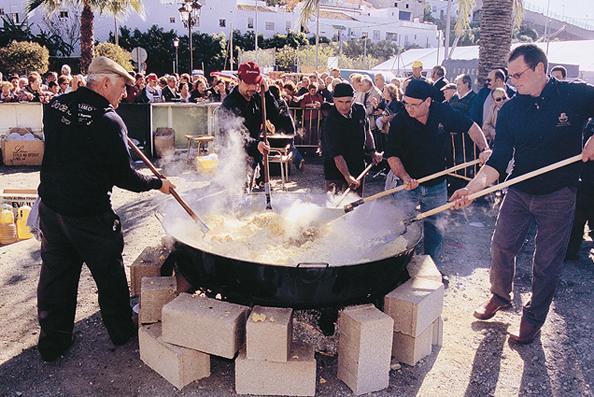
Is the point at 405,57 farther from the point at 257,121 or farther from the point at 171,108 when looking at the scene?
the point at 257,121

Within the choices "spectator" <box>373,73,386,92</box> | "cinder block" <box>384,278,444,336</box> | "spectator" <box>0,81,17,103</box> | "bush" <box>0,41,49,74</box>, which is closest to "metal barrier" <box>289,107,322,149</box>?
"spectator" <box>373,73,386,92</box>

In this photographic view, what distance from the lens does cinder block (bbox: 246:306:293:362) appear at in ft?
10.0

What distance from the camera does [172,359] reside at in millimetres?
3256

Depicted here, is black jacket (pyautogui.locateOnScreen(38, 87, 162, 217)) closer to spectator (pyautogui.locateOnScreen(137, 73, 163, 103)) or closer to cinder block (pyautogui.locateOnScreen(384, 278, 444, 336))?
cinder block (pyautogui.locateOnScreen(384, 278, 444, 336))

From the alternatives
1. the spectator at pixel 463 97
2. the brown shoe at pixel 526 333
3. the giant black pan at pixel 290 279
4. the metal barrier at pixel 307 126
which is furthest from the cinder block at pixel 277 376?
the metal barrier at pixel 307 126

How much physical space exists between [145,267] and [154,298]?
1.94 ft

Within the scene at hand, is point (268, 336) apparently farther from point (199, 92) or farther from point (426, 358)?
point (199, 92)

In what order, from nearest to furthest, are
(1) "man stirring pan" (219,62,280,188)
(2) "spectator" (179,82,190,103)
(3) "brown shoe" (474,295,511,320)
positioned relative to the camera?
(3) "brown shoe" (474,295,511,320), (1) "man stirring pan" (219,62,280,188), (2) "spectator" (179,82,190,103)

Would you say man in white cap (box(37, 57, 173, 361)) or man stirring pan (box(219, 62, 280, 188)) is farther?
man stirring pan (box(219, 62, 280, 188))

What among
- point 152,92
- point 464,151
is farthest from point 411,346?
point 152,92

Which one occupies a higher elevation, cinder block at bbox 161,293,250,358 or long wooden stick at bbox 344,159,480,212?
long wooden stick at bbox 344,159,480,212

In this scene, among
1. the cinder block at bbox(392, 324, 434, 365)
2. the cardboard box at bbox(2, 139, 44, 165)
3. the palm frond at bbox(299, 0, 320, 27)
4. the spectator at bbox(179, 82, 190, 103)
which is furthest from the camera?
the palm frond at bbox(299, 0, 320, 27)

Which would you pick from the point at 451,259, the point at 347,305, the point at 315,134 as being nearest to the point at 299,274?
the point at 347,305

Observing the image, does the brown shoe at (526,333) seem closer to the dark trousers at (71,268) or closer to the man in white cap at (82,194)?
the man in white cap at (82,194)
